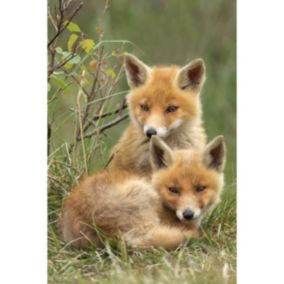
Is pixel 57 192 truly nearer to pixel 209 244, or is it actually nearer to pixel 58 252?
pixel 58 252

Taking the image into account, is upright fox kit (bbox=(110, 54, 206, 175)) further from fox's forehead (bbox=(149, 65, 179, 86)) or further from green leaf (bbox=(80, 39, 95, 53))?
green leaf (bbox=(80, 39, 95, 53))

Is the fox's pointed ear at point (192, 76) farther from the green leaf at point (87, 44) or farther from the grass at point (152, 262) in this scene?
the grass at point (152, 262)

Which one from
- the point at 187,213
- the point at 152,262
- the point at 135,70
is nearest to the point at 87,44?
the point at 135,70

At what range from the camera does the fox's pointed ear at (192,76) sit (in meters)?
6.90

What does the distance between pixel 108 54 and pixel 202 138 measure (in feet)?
2.81

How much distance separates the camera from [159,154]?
22.5 feet

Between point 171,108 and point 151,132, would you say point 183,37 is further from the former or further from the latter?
point 151,132

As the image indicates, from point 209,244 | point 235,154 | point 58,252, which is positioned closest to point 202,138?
point 235,154

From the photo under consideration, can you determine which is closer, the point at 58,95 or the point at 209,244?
the point at 209,244

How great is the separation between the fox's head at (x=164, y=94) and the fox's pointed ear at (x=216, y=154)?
0.97 ft

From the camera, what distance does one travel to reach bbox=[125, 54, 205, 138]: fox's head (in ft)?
22.6

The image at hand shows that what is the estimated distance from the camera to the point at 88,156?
7.27 meters

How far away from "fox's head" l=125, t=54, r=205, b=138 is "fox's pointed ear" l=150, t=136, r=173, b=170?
0.07 m

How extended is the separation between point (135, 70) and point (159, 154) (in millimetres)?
565
